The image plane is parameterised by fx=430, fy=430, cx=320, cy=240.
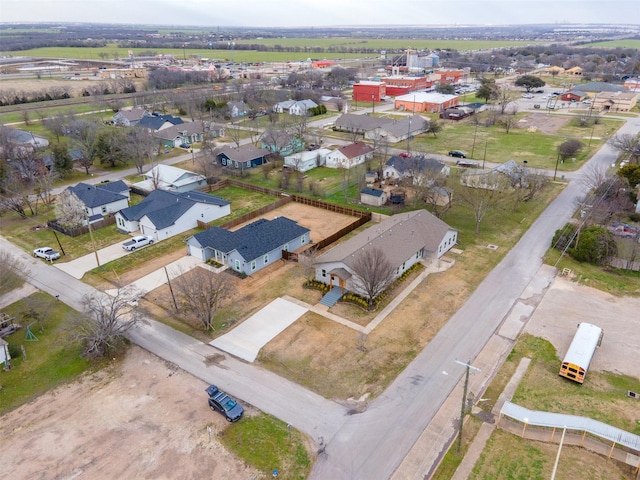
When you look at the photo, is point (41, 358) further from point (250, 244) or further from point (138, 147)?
point (138, 147)

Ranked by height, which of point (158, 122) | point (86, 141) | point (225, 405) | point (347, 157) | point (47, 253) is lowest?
point (47, 253)

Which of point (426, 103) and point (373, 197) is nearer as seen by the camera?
point (373, 197)

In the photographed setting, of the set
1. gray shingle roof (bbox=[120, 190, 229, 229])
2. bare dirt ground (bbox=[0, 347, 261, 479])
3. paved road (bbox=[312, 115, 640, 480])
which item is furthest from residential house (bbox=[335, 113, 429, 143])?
bare dirt ground (bbox=[0, 347, 261, 479])

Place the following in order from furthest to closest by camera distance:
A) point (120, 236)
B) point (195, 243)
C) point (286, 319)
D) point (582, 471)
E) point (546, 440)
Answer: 1. point (120, 236)
2. point (195, 243)
3. point (286, 319)
4. point (546, 440)
5. point (582, 471)

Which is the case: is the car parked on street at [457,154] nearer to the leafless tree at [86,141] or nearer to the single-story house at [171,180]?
the single-story house at [171,180]

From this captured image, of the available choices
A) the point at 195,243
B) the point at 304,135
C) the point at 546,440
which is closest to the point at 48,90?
the point at 304,135

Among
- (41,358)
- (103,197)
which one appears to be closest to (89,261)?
(103,197)

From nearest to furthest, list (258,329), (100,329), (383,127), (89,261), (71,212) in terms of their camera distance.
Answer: (100,329), (258,329), (89,261), (71,212), (383,127)

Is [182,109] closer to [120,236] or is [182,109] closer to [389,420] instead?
[120,236]

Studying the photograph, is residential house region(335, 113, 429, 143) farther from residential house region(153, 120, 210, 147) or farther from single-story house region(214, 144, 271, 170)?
residential house region(153, 120, 210, 147)
